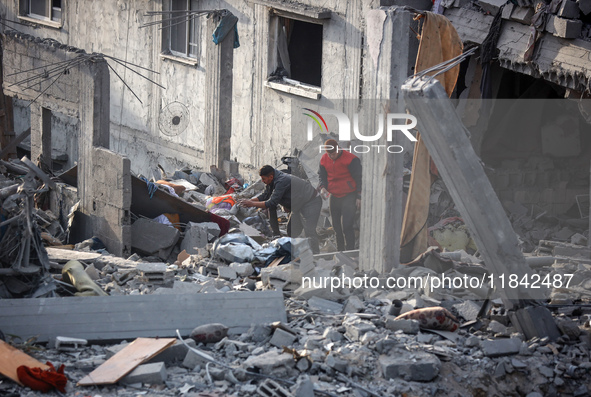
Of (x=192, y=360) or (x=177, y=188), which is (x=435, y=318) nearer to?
(x=192, y=360)

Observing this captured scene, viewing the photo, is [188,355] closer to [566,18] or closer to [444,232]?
[444,232]

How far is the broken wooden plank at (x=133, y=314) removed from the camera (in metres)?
7.52

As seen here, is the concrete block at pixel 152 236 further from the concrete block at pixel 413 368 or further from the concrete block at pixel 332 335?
the concrete block at pixel 413 368

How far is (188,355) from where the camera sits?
7.00 m

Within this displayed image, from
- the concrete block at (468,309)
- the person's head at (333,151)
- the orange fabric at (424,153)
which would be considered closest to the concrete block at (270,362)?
the concrete block at (468,309)

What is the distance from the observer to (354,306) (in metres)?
8.21

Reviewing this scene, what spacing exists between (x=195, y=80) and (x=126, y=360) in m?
11.4

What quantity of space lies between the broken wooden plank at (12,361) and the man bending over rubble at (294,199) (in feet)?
17.4

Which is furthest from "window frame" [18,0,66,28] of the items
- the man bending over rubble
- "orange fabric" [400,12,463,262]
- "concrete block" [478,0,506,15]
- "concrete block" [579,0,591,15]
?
"orange fabric" [400,12,463,262]

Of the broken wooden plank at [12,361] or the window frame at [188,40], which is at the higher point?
the window frame at [188,40]

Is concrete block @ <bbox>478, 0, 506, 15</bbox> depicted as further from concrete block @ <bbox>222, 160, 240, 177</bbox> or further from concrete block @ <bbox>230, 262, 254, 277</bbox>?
concrete block @ <bbox>230, 262, 254, 277</bbox>

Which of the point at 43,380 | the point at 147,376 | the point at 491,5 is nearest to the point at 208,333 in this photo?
the point at 147,376

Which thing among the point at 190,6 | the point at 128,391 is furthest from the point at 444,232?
the point at 190,6

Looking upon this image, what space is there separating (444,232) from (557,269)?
2.93 metres
